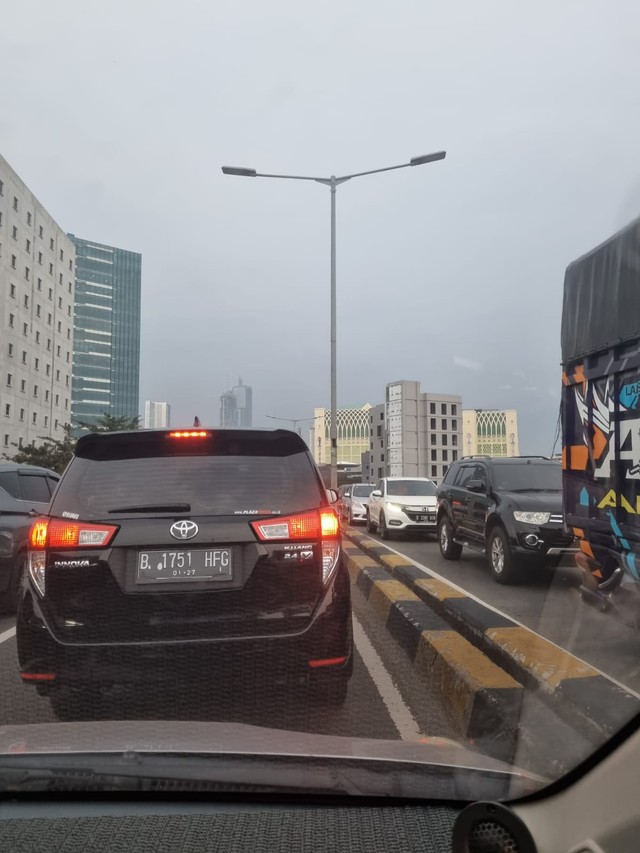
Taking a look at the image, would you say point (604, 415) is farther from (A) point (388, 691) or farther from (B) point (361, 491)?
(B) point (361, 491)

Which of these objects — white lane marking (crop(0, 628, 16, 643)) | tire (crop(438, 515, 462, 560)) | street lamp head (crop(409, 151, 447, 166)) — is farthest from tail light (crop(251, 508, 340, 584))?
street lamp head (crop(409, 151, 447, 166))

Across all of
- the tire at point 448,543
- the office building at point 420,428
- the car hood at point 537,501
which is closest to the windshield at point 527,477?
the car hood at point 537,501

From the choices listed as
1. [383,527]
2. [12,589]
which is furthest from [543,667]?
[383,527]

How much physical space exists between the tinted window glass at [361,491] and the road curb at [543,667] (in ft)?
57.4

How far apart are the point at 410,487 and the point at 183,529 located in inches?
549

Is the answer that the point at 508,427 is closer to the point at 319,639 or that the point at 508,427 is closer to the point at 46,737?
the point at 319,639

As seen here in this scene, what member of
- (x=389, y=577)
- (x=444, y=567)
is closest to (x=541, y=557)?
(x=389, y=577)

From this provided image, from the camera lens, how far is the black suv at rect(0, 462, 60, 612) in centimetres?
655

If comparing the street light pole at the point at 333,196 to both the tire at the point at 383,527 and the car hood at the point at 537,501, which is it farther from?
the car hood at the point at 537,501

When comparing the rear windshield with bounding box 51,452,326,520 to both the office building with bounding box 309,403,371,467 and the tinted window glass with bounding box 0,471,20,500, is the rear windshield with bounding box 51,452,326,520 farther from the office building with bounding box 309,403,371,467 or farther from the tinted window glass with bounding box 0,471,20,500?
the office building with bounding box 309,403,371,467

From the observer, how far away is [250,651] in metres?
3.17

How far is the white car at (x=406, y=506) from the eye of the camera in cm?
1574

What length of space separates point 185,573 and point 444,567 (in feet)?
26.7

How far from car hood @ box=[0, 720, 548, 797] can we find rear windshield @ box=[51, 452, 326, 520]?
1093 mm
